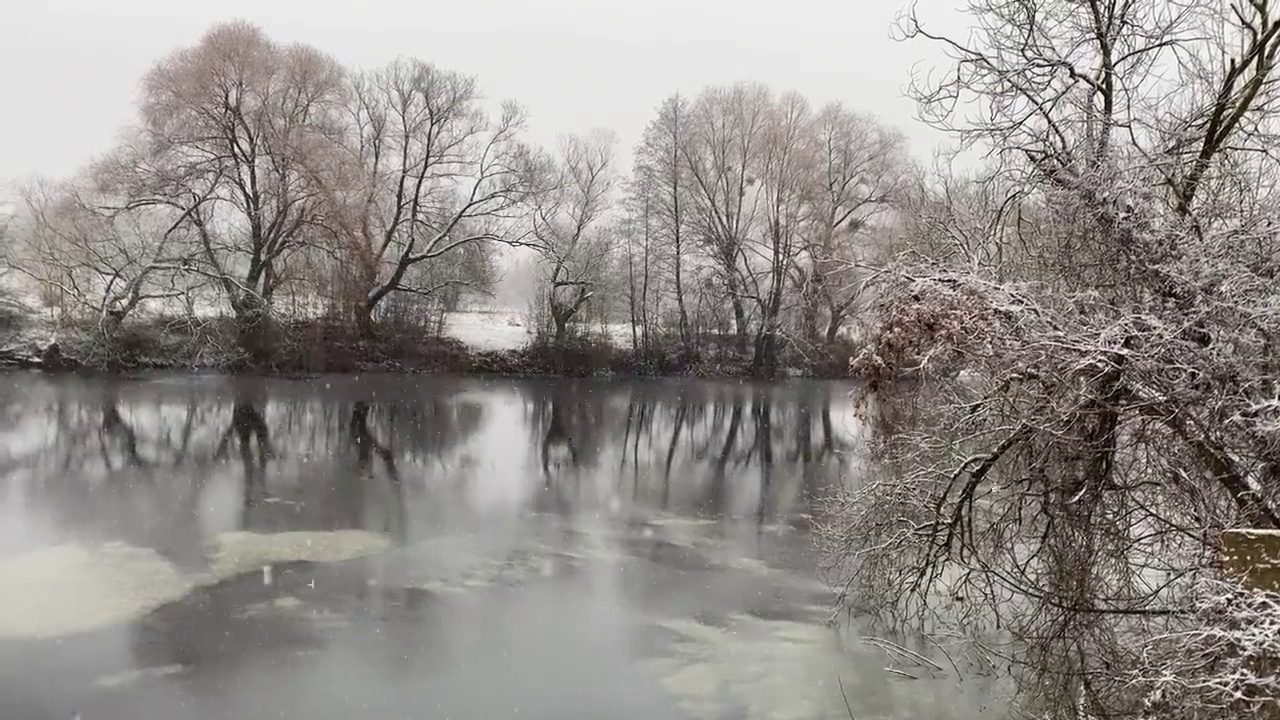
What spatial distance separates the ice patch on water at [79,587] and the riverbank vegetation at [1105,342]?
23.8 ft

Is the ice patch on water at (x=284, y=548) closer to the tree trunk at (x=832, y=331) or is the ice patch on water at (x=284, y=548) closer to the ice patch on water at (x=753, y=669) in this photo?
the ice patch on water at (x=753, y=669)

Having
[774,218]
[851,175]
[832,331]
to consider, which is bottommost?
[832,331]

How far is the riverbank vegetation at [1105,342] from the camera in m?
4.73

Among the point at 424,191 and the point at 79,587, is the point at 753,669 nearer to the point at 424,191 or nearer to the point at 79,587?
the point at 79,587

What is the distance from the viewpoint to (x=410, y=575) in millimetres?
Result: 10102

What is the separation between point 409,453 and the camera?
676 inches

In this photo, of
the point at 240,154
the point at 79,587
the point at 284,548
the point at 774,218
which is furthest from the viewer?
the point at 774,218

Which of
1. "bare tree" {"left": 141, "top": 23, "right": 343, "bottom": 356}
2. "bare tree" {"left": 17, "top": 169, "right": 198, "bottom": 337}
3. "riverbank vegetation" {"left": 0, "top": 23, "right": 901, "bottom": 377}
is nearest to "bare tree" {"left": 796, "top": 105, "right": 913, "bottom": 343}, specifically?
"riverbank vegetation" {"left": 0, "top": 23, "right": 901, "bottom": 377}

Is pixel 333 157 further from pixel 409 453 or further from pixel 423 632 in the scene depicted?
pixel 423 632

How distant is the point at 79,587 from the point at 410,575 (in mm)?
3305

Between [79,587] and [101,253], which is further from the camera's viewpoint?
[101,253]

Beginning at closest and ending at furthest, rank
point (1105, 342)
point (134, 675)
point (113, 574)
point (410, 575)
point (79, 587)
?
1. point (1105, 342)
2. point (134, 675)
3. point (79, 587)
4. point (113, 574)
5. point (410, 575)

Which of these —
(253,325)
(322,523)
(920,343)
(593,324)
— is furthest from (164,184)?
(920,343)

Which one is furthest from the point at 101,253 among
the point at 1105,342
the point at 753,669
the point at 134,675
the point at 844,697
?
the point at 1105,342
